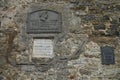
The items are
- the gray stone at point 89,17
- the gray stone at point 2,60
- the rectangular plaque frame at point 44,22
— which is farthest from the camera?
the gray stone at point 89,17

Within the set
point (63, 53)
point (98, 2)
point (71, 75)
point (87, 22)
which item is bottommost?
point (71, 75)

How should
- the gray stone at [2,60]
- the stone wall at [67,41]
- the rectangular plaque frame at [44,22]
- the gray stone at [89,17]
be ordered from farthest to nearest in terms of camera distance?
the gray stone at [89,17] → the rectangular plaque frame at [44,22] → the gray stone at [2,60] → the stone wall at [67,41]

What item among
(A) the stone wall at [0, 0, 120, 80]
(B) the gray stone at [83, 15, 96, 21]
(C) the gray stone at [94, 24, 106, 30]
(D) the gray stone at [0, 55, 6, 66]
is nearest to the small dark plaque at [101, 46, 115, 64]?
(A) the stone wall at [0, 0, 120, 80]

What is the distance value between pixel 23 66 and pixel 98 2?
2192 mm

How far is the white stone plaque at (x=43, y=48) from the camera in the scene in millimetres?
6627

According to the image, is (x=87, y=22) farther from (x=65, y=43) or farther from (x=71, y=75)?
(x=71, y=75)

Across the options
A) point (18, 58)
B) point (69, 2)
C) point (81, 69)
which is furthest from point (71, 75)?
point (69, 2)

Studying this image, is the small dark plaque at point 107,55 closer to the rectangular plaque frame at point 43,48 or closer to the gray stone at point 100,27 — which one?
the gray stone at point 100,27

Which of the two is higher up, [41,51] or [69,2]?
[69,2]

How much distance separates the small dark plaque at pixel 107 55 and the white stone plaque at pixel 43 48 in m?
1.07

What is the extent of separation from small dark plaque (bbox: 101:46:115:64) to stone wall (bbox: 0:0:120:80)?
0.27ft

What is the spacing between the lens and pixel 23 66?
21.3 feet

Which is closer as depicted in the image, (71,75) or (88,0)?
(71,75)

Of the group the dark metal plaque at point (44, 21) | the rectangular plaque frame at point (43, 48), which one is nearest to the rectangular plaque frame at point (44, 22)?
the dark metal plaque at point (44, 21)
